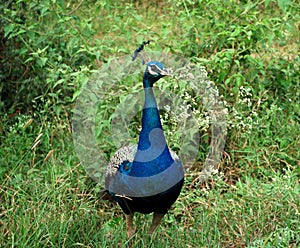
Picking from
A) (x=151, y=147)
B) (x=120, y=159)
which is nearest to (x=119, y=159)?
(x=120, y=159)

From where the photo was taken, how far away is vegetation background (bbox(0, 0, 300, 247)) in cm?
349

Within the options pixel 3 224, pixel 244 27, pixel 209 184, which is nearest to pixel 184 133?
pixel 209 184

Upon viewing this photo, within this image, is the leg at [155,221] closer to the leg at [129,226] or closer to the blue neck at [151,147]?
the leg at [129,226]

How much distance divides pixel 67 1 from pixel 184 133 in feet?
7.05

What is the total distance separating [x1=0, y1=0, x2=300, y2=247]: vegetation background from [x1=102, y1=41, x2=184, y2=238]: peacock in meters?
0.26

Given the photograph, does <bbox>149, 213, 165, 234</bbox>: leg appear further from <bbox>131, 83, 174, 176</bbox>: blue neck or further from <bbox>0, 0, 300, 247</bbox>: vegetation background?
<bbox>131, 83, 174, 176</bbox>: blue neck

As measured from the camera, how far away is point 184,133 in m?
4.13

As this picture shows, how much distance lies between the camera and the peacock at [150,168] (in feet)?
10.3

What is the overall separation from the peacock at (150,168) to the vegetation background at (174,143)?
264 millimetres

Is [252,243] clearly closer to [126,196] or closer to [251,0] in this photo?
[126,196]

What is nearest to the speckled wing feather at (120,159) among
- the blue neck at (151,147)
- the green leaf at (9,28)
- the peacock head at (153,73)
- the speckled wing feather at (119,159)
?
the speckled wing feather at (119,159)

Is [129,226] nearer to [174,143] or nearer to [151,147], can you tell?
[151,147]

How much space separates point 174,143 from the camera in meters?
4.08

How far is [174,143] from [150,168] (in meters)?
0.97
